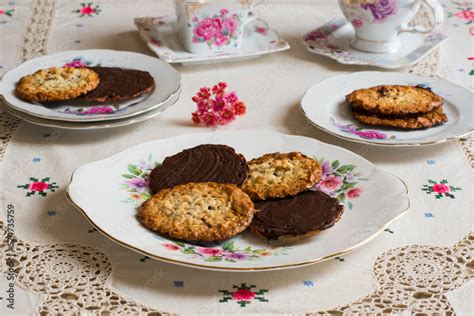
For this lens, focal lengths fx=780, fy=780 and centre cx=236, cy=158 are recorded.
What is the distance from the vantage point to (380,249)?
4.09 feet

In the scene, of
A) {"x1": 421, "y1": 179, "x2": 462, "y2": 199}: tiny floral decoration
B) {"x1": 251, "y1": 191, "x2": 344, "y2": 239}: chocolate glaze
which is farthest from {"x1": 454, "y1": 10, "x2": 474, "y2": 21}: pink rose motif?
{"x1": 251, "y1": 191, "x2": 344, "y2": 239}: chocolate glaze

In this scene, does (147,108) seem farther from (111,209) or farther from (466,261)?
(466,261)

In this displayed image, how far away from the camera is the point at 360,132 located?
5.10 feet

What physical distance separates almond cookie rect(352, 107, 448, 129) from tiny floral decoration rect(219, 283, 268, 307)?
1.83 feet

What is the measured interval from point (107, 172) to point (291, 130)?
441 mm

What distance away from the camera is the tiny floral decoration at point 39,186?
1.41m

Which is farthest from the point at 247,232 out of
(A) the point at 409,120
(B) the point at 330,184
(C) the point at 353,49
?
(C) the point at 353,49

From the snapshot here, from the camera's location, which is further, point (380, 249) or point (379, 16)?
point (379, 16)

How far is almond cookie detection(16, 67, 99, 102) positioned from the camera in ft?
5.30

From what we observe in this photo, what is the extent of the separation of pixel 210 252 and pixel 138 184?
25 centimetres

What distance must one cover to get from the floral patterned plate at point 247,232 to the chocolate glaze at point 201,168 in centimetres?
4

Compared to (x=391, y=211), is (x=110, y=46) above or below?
below

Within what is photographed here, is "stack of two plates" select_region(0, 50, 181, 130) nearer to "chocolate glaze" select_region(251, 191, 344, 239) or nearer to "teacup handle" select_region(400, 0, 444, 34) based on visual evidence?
"chocolate glaze" select_region(251, 191, 344, 239)

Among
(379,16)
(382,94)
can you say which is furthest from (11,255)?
(379,16)
